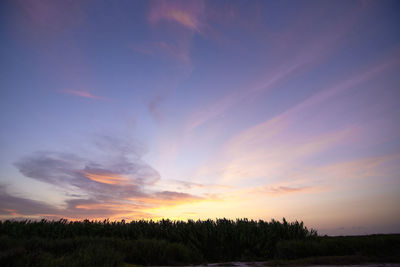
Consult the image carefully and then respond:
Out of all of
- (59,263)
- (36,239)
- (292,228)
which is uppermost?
(292,228)

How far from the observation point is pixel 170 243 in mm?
8820

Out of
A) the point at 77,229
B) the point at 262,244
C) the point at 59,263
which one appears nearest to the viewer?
the point at 59,263

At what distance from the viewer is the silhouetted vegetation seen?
596 cm

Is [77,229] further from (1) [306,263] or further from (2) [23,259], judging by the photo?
(1) [306,263]

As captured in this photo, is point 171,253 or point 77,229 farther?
point 77,229

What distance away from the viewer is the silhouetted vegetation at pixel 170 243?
5.96 meters

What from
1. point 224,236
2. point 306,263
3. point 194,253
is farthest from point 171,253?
point 306,263

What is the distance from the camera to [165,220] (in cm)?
1158

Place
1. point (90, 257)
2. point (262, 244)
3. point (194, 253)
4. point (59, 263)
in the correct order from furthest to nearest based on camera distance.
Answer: point (262, 244) → point (194, 253) → point (90, 257) → point (59, 263)

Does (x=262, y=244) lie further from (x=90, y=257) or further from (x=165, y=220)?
(x=90, y=257)

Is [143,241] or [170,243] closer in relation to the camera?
[143,241]

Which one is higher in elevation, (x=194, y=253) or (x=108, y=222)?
(x=108, y=222)

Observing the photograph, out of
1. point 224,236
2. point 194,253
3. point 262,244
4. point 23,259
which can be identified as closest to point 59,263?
point 23,259

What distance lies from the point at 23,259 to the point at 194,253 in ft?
15.5
